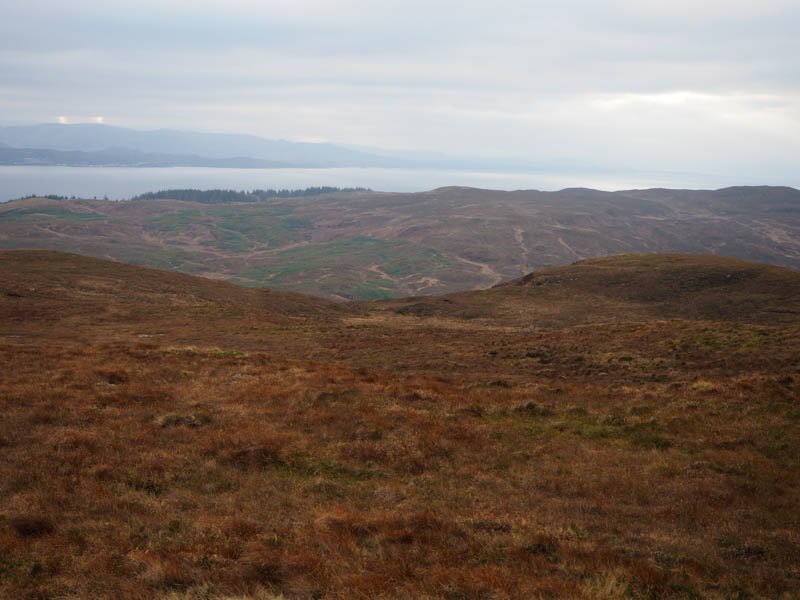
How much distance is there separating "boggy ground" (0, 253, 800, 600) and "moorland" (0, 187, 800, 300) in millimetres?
92333

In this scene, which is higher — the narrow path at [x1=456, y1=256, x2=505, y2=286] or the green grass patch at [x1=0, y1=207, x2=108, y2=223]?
the green grass patch at [x1=0, y1=207, x2=108, y2=223]

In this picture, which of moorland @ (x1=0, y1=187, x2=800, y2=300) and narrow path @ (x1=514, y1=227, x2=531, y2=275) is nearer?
moorland @ (x1=0, y1=187, x2=800, y2=300)

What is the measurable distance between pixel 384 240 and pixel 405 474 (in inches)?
6205

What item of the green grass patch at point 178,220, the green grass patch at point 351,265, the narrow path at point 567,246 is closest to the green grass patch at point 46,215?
the green grass patch at point 178,220

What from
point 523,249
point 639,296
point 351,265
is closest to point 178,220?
point 351,265

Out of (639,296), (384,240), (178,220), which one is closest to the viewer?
(639,296)

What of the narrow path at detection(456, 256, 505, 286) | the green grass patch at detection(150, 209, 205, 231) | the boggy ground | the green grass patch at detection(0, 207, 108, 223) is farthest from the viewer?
the green grass patch at detection(150, 209, 205, 231)

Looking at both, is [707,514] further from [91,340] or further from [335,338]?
[91,340]

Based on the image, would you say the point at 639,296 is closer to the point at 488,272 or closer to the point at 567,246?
the point at 488,272

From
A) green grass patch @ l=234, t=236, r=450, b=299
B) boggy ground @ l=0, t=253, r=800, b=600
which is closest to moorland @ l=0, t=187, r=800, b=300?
green grass patch @ l=234, t=236, r=450, b=299

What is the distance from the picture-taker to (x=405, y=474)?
423 inches

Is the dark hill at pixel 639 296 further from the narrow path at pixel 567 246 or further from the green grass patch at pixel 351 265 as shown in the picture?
the narrow path at pixel 567 246

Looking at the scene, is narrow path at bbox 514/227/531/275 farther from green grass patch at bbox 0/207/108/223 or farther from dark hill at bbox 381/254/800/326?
green grass patch at bbox 0/207/108/223

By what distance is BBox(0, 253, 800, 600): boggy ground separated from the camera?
21.6 ft
